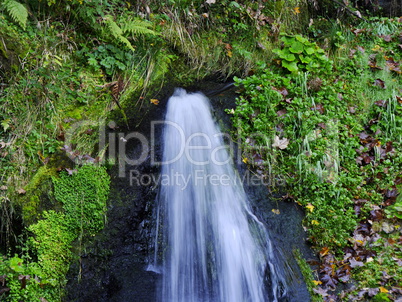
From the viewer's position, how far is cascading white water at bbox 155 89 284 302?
11.7 feet

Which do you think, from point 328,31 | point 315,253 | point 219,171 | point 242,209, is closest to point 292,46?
point 328,31

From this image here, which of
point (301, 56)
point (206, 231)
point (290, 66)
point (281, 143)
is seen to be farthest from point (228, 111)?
point (206, 231)

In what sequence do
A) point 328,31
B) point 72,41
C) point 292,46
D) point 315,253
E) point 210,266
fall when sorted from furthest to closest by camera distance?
1. point 328,31
2. point 292,46
3. point 72,41
4. point 315,253
5. point 210,266

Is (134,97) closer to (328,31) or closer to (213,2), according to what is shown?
(213,2)

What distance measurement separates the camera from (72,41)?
4570mm

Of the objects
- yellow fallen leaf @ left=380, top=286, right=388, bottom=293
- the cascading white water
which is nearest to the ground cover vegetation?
yellow fallen leaf @ left=380, top=286, right=388, bottom=293

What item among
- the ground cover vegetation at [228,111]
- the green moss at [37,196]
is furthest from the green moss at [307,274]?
the green moss at [37,196]

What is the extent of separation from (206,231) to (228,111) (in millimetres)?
1740

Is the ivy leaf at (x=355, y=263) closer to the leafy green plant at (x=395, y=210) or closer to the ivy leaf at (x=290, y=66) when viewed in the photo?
the leafy green plant at (x=395, y=210)

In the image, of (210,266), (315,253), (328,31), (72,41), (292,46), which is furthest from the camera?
(328,31)

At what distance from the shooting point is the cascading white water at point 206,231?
3.58 meters

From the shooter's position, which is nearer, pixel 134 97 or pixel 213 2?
pixel 134 97

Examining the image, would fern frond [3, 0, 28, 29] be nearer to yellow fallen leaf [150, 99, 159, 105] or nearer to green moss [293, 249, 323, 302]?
yellow fallen leaf [150, 99, 159, 105]

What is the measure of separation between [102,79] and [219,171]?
199 cm
